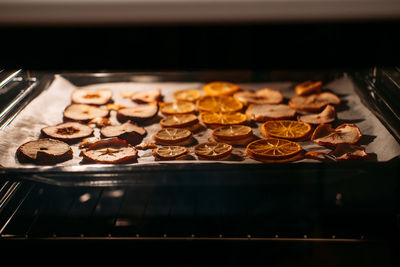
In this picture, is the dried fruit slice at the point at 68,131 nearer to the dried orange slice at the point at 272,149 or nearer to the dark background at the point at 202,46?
the dried orange slice at the point at 272,149

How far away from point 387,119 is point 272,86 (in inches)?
33.0

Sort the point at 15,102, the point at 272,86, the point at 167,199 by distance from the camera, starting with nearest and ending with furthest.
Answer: the point at 167,199 → the point at 15,102 → the point at 272,86

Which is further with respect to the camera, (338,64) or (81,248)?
(81,248)

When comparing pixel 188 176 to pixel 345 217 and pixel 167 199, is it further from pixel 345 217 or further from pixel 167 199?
pixel 345 217

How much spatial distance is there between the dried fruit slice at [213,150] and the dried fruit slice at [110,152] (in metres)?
0.31

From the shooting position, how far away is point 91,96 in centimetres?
276

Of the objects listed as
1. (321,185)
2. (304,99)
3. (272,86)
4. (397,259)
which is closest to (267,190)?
(321,185)

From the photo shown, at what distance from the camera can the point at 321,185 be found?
2.16 m

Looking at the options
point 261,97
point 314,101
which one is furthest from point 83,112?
point 314,101

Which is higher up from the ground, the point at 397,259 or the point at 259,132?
the point at 259,132

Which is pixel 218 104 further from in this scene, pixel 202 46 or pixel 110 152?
pixel 202 46

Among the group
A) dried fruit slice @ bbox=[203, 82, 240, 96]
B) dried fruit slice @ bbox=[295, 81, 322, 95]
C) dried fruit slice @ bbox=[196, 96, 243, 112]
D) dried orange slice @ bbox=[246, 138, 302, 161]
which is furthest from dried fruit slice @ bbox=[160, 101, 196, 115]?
dried fruit slice @ bbox=[295, 81, 322, 95]

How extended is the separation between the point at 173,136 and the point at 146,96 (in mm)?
570

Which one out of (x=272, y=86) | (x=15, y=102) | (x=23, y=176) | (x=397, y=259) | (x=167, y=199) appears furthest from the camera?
(x=272, y=86)
